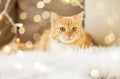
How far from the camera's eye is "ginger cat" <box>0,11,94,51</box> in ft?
4.05

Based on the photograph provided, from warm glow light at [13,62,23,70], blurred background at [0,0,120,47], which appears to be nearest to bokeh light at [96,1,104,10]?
blurred background at [0,0,120,47]

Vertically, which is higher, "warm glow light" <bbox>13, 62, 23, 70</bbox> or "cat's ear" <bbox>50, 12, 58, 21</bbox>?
"cat's ear" <bbox>50, 12, 58, 21</bbox>

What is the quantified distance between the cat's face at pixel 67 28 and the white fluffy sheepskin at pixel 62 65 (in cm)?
27

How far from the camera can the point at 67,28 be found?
126 cm

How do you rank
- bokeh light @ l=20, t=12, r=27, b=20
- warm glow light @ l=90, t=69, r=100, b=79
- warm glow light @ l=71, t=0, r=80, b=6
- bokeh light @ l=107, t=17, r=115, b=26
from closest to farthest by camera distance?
warm glow light @ l=90, t=69, r=100, b=79, bokeh light @ l=107, t=17, r=115, b=26, warm glow light @ l=71, t=0, r=80, b=6, bokeh light @ l=20, t=12, r=27, b=20

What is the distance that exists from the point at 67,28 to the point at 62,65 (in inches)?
16.0

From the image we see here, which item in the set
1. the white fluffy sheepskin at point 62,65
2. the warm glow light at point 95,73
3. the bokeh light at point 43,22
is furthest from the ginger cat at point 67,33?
the warm glow light at point 95,73

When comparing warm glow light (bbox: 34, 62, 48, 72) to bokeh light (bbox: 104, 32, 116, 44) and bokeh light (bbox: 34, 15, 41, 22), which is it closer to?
bokeh light (bbox: 104, 32, 116, 44)

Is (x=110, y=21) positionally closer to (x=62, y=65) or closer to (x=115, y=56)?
(x=115, y=56)

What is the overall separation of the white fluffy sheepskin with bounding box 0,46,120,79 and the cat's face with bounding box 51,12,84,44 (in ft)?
0.87

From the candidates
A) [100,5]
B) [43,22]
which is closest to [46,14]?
[43,22]

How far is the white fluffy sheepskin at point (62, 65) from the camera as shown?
0.84 metres

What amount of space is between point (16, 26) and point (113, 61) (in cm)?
69

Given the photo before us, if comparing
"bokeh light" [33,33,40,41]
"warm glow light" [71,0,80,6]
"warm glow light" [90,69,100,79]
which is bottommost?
"bokeh light" [33,33,40,41]
